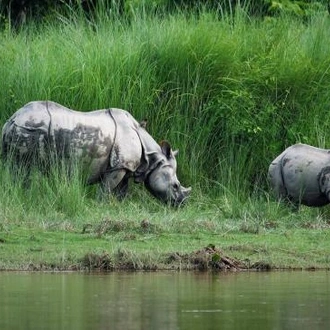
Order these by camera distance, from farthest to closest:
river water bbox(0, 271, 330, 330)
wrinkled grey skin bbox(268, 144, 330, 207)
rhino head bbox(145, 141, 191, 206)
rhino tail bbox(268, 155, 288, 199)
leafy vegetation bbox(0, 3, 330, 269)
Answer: leafy vegetation bbox(0, 3, 330, 269) < rhino head bbox(145, 141, 191, 206) < rhino tail bbox(268, 155, 288, 199) < wrinkled grey skin bbox(268, 144, 330, 207) < river water bbox(0, 271, 330, 330)

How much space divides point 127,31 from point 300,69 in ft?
8.35

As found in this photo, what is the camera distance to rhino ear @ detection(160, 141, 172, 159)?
51.5 feet

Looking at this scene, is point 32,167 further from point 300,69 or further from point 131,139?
point 300,69

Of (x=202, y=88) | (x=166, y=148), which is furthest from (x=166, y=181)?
(x=202, y=88)

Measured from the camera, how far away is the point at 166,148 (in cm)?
1573

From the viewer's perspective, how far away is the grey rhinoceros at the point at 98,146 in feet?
49.2

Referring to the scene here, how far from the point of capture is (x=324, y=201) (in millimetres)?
14883

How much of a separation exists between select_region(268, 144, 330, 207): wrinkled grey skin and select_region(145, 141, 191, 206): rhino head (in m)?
1.31

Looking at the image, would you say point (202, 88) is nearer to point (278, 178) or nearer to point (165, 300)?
point (278, 178)

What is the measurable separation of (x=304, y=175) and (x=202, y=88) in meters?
2.81

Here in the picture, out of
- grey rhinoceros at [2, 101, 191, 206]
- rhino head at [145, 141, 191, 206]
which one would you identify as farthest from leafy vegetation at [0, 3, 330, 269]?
grey rhinoceros at [2, 101, 191, 206]

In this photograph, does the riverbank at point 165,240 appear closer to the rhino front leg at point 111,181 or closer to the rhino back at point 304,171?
the rhino back at point 304,171

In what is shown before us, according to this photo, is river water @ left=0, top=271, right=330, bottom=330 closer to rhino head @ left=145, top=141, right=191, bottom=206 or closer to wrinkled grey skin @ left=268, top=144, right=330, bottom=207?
wrinkled grey skin @ left=268, top=144, right=330, bottom=207

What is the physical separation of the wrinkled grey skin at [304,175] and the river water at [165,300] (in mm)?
3890
